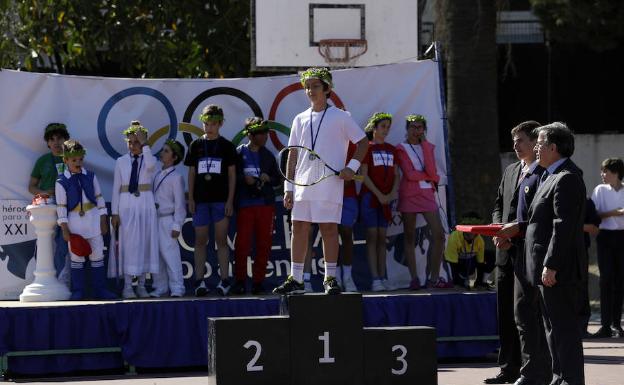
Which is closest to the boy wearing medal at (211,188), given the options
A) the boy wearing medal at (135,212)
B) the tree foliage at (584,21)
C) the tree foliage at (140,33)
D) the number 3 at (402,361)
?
the boy wearing medal at (135,212)

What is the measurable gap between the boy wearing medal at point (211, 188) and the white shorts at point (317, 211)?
141 centimetres

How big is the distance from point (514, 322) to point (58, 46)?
1098 cm

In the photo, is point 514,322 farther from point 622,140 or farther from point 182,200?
point 622,140

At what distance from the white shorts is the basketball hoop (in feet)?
14.8

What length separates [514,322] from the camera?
Result: 9.82m

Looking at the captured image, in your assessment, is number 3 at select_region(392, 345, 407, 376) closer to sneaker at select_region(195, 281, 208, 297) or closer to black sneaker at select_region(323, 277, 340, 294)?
black sneaker at select_region(323, 277, 340, 294)

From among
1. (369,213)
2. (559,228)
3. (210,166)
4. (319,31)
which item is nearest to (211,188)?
(210,166)

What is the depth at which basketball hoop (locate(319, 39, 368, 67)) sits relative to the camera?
48.5ft

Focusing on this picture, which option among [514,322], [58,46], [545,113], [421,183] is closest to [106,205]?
[421,183]

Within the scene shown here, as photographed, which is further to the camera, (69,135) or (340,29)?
(340,29)

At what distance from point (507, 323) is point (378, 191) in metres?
2.75

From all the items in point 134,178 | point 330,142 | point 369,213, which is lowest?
point 369,213

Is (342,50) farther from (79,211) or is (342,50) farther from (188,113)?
(79,211)

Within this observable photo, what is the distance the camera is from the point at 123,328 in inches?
428
